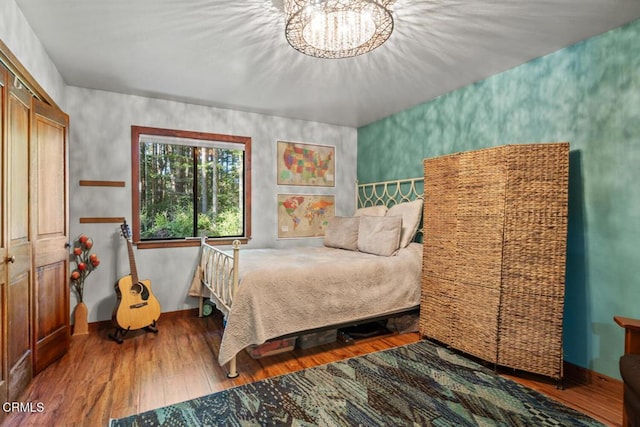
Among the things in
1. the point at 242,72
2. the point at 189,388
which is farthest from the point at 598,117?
the point at 189,388

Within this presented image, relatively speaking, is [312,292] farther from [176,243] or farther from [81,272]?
[81,272]

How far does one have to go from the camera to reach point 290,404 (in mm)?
1923

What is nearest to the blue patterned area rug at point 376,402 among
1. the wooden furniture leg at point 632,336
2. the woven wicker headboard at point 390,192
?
the wooden furniture leg at point 632,336

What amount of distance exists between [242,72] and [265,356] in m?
2.38

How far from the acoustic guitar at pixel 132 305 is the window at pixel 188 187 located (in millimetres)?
477

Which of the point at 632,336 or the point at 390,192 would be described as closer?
the point at 632,336

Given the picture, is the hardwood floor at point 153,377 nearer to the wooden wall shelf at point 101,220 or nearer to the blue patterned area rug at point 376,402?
the blue patterned area rug at point 376,402

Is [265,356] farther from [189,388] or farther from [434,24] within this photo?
[434,24]

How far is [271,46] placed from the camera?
90.6 inches

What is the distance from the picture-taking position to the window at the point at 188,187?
3426mm

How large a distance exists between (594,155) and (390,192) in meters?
2.05

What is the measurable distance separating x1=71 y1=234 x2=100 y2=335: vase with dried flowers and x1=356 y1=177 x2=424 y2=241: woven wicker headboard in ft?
10.3

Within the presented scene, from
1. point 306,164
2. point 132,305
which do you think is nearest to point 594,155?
point 306,164

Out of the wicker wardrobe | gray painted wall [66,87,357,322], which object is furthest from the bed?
the wicker wardrobe
